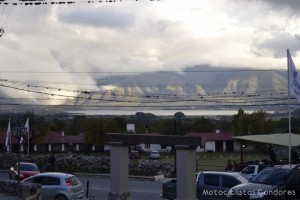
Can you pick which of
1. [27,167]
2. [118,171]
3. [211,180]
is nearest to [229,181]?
[211,180]

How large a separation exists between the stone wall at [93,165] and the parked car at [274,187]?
2599 cm

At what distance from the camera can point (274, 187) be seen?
66.5ft

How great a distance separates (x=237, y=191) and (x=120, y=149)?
437cm

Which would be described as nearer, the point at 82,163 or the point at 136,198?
the point at 136,198

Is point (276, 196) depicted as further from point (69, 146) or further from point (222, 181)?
point (69, 146)

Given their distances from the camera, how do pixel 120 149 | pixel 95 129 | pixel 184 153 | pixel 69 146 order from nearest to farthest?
pixel 184 153 < pixel 120 149 < pixel 95 129 < pixel 69 146

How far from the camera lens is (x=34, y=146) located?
103625mm

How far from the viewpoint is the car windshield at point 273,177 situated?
20.7 m

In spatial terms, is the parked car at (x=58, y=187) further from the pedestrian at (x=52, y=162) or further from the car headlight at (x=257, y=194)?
the pedestrian at (x=52, y=162)

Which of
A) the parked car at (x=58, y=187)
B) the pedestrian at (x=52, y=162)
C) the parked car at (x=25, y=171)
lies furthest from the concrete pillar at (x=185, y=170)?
the pedestrian at (x=52, y=162)

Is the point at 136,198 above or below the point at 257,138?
below

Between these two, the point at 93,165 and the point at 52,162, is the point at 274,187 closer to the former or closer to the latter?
the point at 93,165

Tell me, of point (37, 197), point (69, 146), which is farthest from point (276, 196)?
point (69, 146)

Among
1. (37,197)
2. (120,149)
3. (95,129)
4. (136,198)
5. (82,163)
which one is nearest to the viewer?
(120,149)
